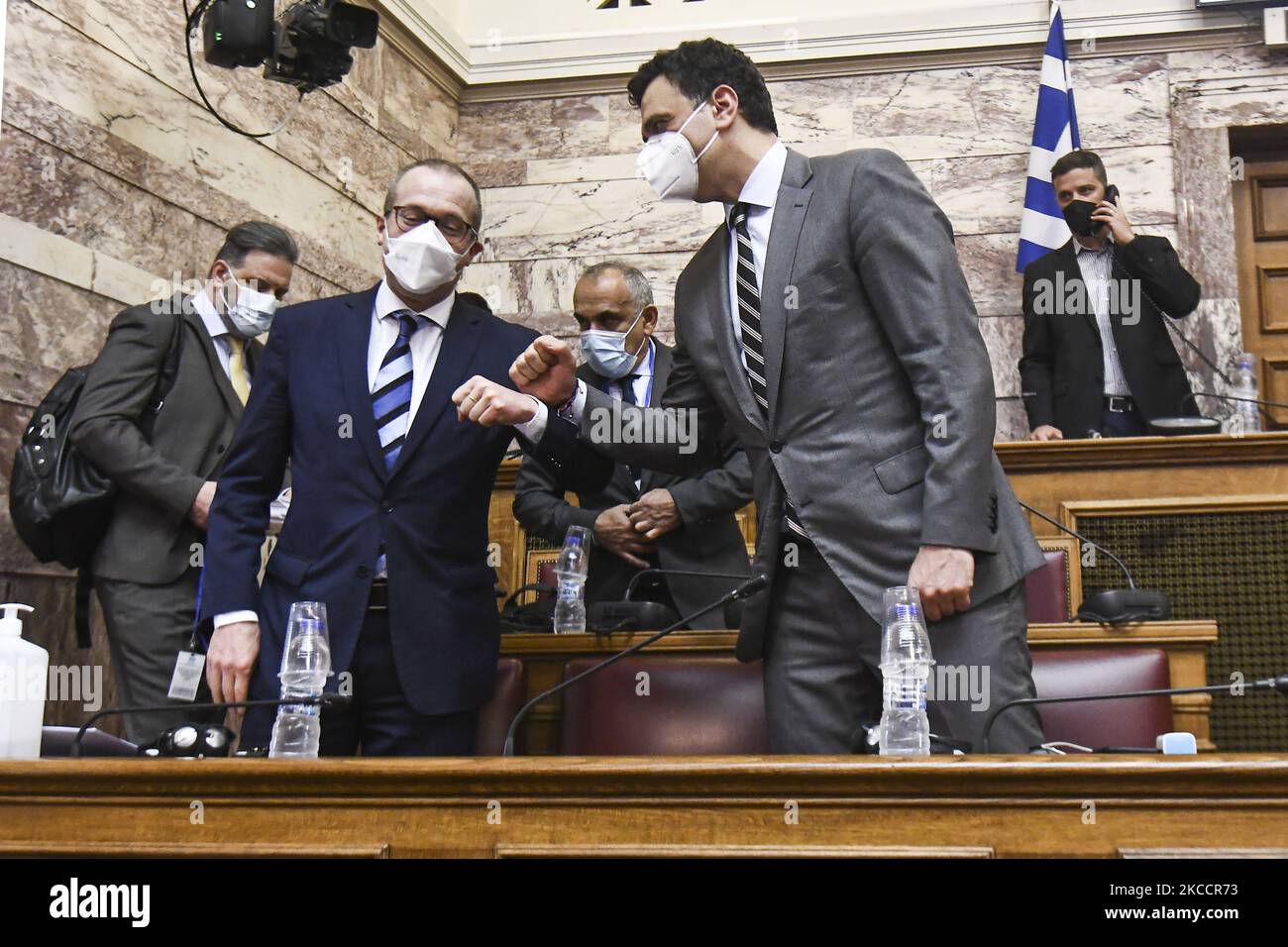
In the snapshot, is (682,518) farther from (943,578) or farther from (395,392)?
(943,578)

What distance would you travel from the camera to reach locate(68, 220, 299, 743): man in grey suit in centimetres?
314

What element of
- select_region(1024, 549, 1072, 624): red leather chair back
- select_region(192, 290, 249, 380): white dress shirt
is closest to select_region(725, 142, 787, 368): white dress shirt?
select_region(1024, 549, 1072, 624): red leather chair back

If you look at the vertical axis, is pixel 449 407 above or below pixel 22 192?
below

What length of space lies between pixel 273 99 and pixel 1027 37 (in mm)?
3226

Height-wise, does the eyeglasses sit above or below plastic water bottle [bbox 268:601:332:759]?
above

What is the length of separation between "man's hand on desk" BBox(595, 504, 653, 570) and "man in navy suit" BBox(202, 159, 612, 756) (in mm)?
695

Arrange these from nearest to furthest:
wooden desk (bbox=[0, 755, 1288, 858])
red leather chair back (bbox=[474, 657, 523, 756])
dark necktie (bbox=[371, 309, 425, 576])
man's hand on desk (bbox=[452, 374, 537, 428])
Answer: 1. wooden desk (bbox=[0, 755, 1288, 858])
2. man's hand on desk (bbox=[452, 374, 537, 428])
3. dark necktie (bbox=[371, 309, 425, 576])
4. red leather chair back (bbox=[474, 657, 523, 756])

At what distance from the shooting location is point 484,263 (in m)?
6.55

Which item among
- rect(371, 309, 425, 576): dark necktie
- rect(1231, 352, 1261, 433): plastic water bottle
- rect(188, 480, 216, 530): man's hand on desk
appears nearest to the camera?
rect(371, 309, 425, 576): dark necktie

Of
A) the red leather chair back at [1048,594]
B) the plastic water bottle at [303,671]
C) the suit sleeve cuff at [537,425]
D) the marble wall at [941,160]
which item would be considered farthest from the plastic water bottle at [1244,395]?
the plastic water bottle at [303,671]

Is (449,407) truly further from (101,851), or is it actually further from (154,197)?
(154,197)

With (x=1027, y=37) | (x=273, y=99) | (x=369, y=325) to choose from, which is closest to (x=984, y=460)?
(x=369, y=325)

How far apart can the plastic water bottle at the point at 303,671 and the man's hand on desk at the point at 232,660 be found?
3.4 inches

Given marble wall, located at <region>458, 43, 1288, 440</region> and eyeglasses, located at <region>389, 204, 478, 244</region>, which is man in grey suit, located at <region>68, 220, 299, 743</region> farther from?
marble wall, located at <region>458, 43, 1288, 440</region>
